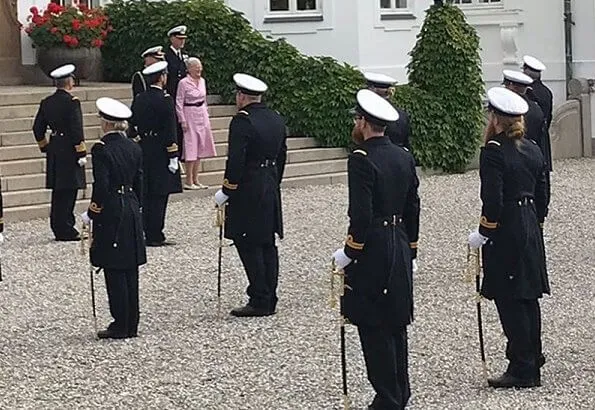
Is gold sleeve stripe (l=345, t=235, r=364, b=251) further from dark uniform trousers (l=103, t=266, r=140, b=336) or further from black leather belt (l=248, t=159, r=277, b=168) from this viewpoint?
black leather belt (l=248, t=159, r=277, b=168)

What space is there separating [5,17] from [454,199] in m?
7.35

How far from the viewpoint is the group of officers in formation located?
24.9 ft

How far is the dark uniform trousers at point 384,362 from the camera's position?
7617 millimetres

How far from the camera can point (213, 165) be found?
743 inches

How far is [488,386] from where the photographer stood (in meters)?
8.46

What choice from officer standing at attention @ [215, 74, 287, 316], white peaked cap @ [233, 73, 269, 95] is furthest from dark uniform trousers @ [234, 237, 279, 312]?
white peaked cap @ [233, 73, 269, 95]

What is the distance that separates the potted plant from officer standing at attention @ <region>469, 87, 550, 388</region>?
42.6 feet

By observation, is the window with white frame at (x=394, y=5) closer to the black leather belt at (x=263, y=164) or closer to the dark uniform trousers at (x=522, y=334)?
the black leather belt at (x=263, y=164)

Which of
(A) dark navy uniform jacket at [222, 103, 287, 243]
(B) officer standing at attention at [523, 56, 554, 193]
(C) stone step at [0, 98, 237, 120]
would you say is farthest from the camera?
(C) stone step at [0, 98, 237, 120]

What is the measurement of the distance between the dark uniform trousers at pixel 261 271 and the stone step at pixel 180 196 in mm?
5577

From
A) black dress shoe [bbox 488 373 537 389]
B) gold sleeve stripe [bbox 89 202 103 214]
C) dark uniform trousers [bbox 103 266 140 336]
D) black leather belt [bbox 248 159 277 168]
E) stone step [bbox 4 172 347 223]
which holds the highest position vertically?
black leather belt [bbox 248 159 277 168]

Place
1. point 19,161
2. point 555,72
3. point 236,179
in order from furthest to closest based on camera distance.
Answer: point 555,72, point 19,161, point 236,179

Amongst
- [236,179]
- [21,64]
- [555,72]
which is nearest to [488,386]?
[236,179]

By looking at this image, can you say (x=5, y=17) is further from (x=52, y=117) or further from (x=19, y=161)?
(x=52, y=117)
